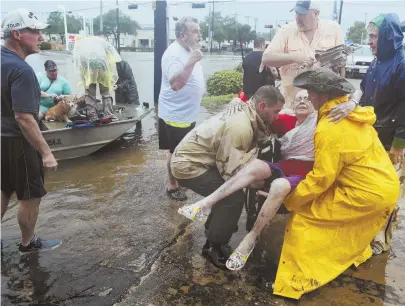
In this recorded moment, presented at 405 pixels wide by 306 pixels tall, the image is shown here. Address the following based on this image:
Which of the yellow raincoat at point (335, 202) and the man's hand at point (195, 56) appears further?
the man's hand at point (195, 56)

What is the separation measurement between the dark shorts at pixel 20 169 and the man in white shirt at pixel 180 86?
175 cm

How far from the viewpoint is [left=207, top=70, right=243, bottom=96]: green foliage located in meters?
13.7

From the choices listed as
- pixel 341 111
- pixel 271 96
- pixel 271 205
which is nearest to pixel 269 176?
pixel 271 205

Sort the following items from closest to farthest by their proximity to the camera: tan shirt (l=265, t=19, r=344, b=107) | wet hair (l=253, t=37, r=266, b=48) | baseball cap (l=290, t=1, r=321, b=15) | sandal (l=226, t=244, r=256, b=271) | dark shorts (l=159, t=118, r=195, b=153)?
sandal (l=226, t=244, r=256, b=271) < baseball cap (l=290, t=1, r=321, b=15) < tan shirt (l=265, t=19, r=344, b=107) < dark shorts (l=159, t=118, r=195, b=153) < wet hair (l=253, t=37, r=266, b=48)

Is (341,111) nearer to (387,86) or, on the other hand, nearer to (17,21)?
(387,86)

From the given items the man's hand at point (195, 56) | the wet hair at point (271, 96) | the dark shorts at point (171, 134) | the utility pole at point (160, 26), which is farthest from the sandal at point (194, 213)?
the utility pole at point (160, 26)

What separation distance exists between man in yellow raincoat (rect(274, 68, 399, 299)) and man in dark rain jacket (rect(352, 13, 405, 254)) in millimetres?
519

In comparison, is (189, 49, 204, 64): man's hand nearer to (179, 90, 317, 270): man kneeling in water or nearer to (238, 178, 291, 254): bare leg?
(179, 90, 317, 270): man kneeling in water

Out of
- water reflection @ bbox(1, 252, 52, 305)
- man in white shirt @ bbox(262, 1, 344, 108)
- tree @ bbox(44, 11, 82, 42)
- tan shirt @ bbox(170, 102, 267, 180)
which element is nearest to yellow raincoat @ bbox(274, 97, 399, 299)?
tan shirt @ bbox(170, 102, 267, 180)

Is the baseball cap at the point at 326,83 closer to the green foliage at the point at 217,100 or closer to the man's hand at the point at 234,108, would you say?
the man's hand at the point at 234,108

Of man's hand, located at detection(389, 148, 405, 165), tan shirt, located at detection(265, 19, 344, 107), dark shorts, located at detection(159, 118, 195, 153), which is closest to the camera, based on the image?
man's hand, located at detection(389, 148, 405, 165)

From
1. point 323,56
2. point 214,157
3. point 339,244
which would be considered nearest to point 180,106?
point 214,157

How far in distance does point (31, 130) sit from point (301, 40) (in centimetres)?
262

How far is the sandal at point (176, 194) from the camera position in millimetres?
4660
